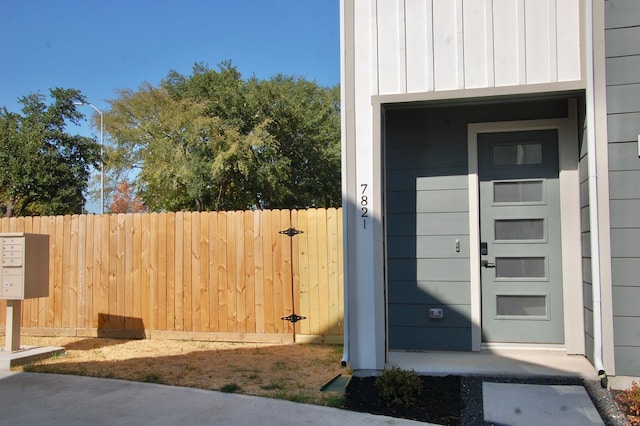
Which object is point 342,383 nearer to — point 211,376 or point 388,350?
point 388,350

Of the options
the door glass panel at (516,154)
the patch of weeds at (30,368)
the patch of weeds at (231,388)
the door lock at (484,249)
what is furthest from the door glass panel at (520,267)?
the patch of weeds at (30,368)

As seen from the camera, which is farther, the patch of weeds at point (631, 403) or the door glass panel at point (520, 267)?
the door glass panel at point (520, 267)

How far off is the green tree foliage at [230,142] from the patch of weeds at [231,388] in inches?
689

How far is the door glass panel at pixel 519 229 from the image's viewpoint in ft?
17.8

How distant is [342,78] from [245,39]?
15193 mm

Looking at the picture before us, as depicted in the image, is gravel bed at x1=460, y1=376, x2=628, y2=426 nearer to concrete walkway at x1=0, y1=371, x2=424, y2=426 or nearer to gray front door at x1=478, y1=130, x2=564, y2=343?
concrete walkway at x1=0, y1=371, x2=424, y2=426

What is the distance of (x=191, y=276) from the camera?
24.0 feet

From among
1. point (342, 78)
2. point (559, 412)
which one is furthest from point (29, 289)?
point (559, 412)

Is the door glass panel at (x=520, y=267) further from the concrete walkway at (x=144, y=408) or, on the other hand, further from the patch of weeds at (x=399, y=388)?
the concrete walkway at (x=144, y=408)

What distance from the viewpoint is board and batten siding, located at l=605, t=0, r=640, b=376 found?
4336 mm

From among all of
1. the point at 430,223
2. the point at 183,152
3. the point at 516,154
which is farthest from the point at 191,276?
the point at 183,152

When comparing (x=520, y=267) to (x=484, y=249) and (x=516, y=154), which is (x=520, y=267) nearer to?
(x=484, y=249)

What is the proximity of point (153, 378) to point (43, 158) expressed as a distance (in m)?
16.0

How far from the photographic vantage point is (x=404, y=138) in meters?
5.68
